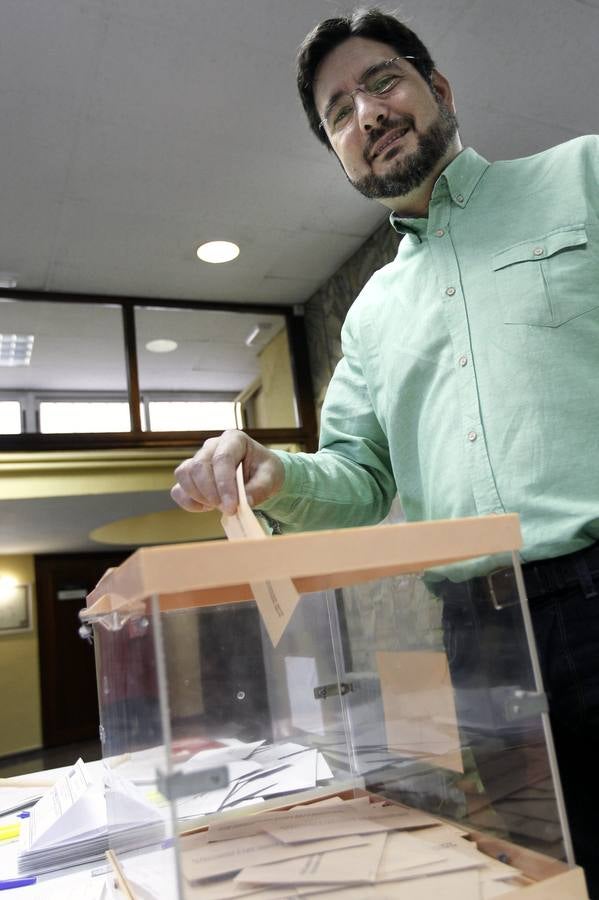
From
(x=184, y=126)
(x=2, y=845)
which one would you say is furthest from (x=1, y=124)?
(x=2, y=845)

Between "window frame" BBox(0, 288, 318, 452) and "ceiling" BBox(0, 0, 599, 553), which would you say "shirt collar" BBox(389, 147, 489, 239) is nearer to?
"ceiling" BBox(0, 0, 599, 553)

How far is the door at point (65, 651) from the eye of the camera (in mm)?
8211

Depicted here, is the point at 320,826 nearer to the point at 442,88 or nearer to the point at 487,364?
the point at 487,364

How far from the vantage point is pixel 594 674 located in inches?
25.6

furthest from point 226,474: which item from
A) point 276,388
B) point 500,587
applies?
point 276,388

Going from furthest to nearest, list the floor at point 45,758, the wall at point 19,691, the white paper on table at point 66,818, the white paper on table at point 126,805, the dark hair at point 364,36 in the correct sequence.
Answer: the wall at point 19,691 < the floor at point 45,758 < the dark hair at point 364,36 < the white paper on table at point 66,818 < the white paper on table at point 126,805

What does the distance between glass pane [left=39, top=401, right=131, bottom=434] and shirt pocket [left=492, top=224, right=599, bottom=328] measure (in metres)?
2.94

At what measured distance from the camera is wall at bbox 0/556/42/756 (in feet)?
26.7

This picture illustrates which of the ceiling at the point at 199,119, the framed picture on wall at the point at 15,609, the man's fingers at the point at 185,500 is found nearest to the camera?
the man's fingers at the point at 185,500

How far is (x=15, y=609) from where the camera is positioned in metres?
8.48

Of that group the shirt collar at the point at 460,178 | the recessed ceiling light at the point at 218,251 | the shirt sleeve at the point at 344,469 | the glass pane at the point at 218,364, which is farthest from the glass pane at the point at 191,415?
the shirt collar at the point at 460,178

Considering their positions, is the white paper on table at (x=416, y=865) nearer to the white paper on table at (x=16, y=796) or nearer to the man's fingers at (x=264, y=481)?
the man's fingers at (x=264, y=481)

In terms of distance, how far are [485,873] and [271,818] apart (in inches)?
8.3

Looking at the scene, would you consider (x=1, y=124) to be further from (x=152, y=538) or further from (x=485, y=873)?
(x=152, y=538)
